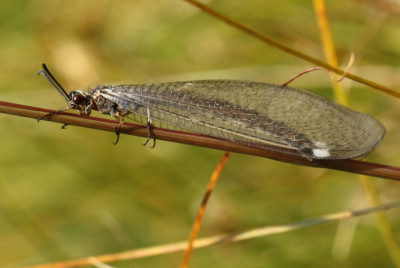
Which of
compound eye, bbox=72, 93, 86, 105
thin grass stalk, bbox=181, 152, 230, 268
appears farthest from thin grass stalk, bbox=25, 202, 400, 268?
compound eye, bbox=72, 93, 86, 105

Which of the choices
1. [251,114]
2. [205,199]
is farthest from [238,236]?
[251,114]

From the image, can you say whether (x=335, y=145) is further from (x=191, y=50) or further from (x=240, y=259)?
(x=191, y=50)

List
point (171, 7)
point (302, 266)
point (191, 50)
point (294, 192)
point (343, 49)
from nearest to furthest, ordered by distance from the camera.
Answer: point (302, 266)
point (294, 192)
point (343, 49)
point (191, 50)
point (171, 7)

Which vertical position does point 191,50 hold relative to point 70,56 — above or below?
above

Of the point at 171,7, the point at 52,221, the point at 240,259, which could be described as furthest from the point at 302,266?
the point at 171,7

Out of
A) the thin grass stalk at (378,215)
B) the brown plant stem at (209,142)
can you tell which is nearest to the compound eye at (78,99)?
the brown plant stem at (209,142)

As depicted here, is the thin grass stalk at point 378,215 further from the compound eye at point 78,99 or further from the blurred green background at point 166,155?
the compound eye at point 78,99

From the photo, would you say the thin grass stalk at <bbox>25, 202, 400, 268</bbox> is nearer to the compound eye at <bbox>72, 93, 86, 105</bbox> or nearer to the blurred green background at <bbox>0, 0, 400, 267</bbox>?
the blurred green background at <bbox>0, 0, 400, 267</bbox>
